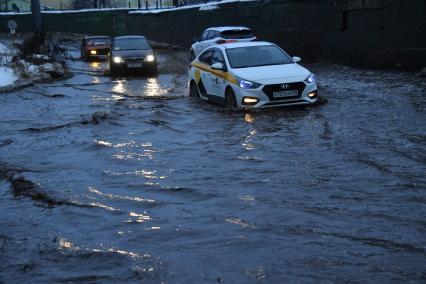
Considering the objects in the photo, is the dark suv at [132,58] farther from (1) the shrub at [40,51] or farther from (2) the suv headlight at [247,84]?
(2) the suv headlight at [247,84]

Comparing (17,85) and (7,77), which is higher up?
(7,77)

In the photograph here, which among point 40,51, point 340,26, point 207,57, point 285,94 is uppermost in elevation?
point 340,26

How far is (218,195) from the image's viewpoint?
634cm

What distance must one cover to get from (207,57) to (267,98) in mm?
2582

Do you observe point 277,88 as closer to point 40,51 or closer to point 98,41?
point 40,51

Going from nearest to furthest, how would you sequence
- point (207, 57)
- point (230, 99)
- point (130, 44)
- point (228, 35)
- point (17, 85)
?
point (230, 99) < point (207, 57) < point (17, 85) < point (228, 35) < point (130, 44)

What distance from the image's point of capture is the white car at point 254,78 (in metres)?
11.1

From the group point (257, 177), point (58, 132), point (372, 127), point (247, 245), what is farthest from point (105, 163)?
point (372, 127)

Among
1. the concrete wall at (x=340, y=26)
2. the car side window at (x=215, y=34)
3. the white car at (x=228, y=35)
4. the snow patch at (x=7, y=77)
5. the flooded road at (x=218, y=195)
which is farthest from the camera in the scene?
the car side window at (x=215, y=34)

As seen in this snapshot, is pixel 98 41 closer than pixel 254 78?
No

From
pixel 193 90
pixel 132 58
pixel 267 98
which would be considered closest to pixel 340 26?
pixel 132 58

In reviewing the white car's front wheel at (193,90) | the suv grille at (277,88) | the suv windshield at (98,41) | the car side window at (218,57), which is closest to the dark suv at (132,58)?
the white car's front wheel at (193,90)

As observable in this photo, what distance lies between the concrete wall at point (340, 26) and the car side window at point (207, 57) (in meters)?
6.46

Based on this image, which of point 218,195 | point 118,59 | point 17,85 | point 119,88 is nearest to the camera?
point 218,195
